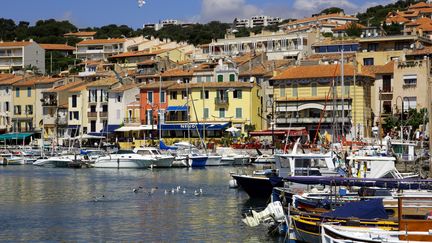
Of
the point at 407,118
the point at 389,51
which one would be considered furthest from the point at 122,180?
the point at 389,51

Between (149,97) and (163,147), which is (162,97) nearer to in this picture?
(149,97)

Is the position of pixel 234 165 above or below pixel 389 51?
below

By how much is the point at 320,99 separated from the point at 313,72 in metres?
3.19

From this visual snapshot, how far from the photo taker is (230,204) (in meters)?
42.7

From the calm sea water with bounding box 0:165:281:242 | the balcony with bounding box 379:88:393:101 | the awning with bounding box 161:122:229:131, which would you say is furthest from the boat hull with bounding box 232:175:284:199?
the awning with bounding box 161:122:229:131

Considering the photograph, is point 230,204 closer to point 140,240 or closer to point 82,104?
point 140,240

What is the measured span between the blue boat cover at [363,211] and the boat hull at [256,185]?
54.7 ft

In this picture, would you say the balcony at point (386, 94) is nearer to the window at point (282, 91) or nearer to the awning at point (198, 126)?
the window at point (282, 91)

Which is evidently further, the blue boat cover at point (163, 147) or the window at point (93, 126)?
the window at point (93, 126)

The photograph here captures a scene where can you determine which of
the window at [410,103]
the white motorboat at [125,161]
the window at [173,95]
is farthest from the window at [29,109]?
the window at [410,103]

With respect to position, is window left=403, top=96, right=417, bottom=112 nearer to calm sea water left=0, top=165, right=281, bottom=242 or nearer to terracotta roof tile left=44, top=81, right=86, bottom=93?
calm sea water left=0, top=165, right=281, bottom=242

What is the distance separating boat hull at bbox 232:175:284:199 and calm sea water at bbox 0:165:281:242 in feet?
2.13

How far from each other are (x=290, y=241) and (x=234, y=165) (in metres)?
44.6

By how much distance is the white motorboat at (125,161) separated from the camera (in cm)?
7169
